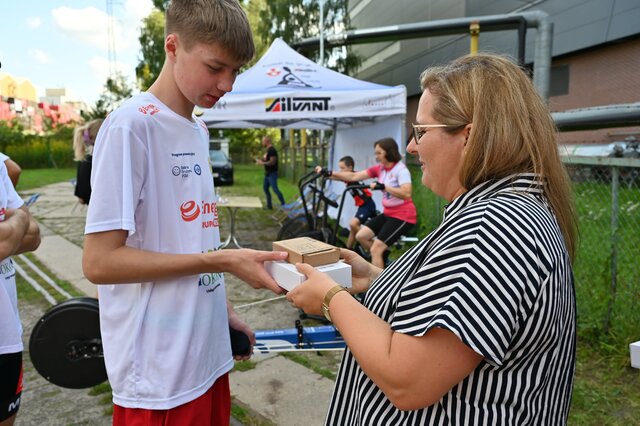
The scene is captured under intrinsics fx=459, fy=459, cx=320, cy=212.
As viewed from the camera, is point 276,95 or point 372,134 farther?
point 372,134

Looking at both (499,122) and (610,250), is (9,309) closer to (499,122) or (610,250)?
(499,122)

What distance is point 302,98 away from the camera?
7227 mm

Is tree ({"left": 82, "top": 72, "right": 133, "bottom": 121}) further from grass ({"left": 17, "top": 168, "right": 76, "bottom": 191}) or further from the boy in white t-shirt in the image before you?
the boy in white t-shirt

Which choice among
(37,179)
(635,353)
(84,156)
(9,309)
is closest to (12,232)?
(9,309)

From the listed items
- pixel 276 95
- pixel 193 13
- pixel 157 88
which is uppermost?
pixel 276 95

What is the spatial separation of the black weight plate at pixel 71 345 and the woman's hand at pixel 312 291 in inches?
50.8

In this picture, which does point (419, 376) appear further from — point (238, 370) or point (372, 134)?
point (372, 134)

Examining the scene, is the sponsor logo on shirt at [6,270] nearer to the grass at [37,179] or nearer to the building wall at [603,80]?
the building wall at [603,80]

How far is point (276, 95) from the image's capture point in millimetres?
7125

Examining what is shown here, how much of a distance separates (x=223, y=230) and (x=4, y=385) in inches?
324

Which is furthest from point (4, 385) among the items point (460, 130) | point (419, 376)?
point (460, 130)

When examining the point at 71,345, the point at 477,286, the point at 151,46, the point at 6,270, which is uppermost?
the point at 151,46

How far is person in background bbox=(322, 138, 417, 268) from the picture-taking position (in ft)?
20.4

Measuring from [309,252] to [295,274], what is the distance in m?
0.10
